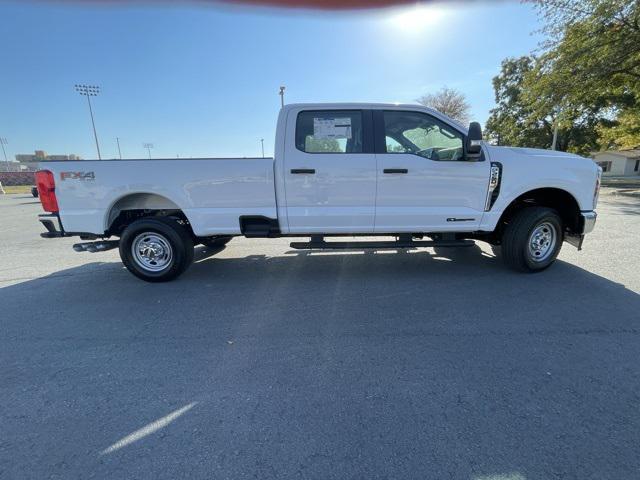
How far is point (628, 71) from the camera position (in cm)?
1469

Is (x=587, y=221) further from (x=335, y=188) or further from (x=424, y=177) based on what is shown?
(x=335, y=188)

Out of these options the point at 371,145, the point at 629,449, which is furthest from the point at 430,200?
the point at 629,449

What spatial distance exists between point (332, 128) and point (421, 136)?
4.04 feet

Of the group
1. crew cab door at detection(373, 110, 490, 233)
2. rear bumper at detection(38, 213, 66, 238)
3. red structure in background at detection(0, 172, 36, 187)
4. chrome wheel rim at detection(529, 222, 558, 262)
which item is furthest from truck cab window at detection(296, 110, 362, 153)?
red structure in background at detection(0, 172, 36, 187)

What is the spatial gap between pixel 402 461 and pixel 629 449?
130 centimetres

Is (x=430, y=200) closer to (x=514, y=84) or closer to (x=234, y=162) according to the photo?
(x=234, y=162)

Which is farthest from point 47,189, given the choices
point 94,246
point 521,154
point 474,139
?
point 521,154

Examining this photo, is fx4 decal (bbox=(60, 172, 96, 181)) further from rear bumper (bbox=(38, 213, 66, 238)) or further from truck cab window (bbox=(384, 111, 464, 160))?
truck cab window (bbox=(384, 111, 464, 160))

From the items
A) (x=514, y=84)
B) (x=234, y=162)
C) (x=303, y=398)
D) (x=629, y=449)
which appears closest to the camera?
(x=629, y=449)

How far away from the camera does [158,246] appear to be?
14.8ft

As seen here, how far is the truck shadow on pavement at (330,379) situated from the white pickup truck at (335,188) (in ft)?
2.46

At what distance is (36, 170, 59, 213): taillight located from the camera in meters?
4.13

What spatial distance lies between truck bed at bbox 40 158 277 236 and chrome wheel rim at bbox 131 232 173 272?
20.2 inches

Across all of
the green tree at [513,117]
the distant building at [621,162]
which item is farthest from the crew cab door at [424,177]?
the distant building at [621,162]
